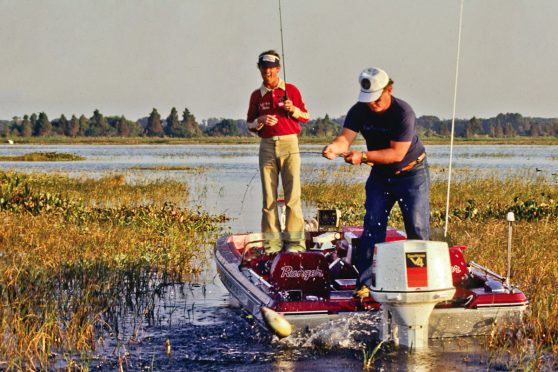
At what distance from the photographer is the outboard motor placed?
645 cm

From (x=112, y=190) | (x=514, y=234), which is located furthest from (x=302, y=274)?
(x=112, y=190)

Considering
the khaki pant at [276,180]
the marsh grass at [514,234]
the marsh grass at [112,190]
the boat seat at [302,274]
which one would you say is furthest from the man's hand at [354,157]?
the marsh grass at [112,190]

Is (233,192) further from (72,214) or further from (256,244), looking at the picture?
(256,244)

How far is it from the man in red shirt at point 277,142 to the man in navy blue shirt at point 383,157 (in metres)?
1.85

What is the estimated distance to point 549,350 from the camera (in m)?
7.15

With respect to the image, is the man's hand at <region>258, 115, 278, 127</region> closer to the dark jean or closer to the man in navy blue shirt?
the man in navy blue shirt

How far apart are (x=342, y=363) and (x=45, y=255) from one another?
4665 millimetres

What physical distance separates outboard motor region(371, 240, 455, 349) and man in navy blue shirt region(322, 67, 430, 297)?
2.43 feet

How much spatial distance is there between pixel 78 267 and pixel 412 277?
4.42 metres

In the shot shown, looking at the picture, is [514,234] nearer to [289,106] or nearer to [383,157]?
[289,106]

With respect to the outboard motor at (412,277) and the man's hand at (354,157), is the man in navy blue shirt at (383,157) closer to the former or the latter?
the man's hand at (354,157)

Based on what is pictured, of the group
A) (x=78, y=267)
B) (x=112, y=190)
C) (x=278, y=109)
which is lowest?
(x=112, y=190)

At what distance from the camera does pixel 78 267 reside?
32.0 feet

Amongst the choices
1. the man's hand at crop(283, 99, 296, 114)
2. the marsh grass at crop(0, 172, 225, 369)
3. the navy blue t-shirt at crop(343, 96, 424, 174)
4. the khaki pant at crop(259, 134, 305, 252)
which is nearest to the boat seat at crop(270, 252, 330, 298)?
the navy blue t-shirt at crop(343, 96, 424, 174)
